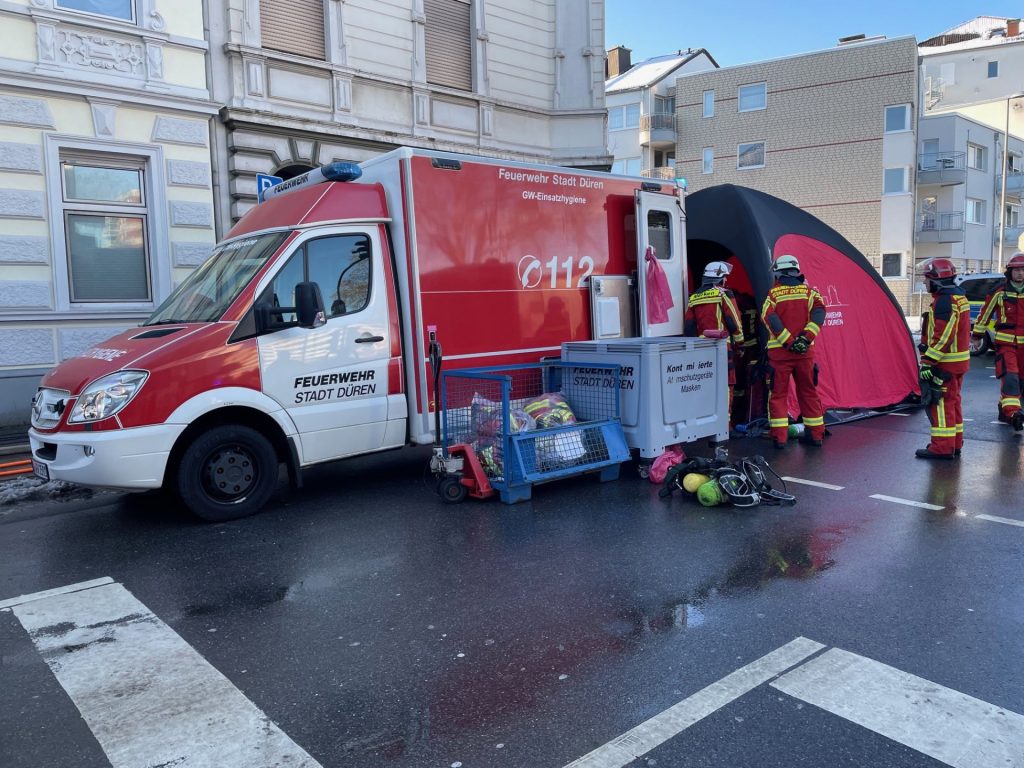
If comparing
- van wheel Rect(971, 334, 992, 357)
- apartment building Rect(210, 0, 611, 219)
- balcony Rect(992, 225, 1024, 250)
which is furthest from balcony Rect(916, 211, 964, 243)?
apartment building Rect(210, 0, 611, 219)

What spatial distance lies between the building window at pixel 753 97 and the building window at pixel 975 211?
38.3ft

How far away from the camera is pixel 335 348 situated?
21.2ft

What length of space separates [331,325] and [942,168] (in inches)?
1547

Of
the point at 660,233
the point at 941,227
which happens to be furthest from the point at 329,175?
the point at 941,227

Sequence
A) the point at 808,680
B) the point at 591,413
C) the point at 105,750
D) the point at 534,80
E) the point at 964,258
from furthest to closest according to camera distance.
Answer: the point at 964,258 < the point at 534,80 < the point at 591,413 < the point at 808,680 < the point at 105,750

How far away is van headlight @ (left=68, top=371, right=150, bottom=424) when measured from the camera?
5590 millimetres

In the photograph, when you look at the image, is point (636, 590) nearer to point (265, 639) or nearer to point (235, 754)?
point (265, 639)

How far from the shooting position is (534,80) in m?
15.7

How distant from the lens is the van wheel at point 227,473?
19.4ft

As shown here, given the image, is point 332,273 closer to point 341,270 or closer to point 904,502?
point 341,270

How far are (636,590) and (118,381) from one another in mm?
3826

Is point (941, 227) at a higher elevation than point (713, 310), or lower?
higher

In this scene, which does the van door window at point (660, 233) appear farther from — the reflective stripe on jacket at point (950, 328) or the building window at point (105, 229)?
the building window at point (105, 229)

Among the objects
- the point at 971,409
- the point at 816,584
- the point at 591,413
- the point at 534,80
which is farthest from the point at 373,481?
the point at 534,80
